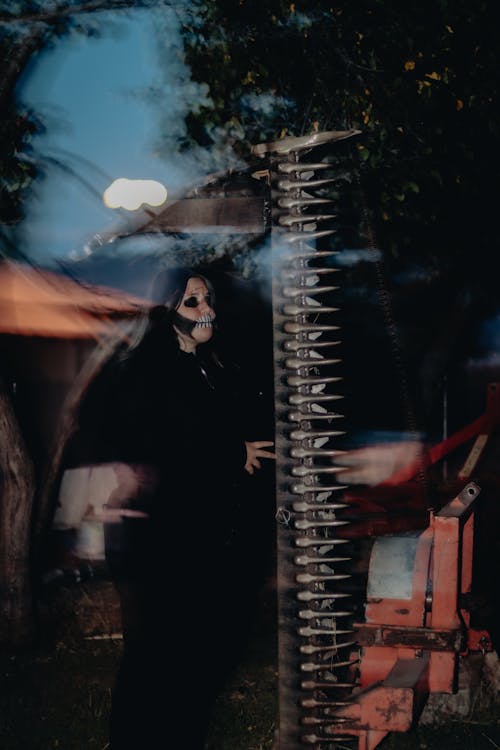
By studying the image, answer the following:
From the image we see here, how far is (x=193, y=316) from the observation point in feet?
11.1

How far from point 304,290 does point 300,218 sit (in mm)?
242

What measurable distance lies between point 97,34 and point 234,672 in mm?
4340

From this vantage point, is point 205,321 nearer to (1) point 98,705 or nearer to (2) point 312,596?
(2) point 312,596

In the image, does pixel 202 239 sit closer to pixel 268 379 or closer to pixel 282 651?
pixel 268 379

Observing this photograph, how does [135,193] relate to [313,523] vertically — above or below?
above

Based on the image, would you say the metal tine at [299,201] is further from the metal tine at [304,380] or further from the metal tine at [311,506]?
the metal tine at [311,506]

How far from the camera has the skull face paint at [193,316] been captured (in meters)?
3.39

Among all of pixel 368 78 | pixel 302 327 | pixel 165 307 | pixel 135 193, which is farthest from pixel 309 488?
pixel 368 78

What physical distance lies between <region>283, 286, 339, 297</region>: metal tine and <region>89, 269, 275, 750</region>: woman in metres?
1.07

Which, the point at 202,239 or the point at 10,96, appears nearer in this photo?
the point at 10,96

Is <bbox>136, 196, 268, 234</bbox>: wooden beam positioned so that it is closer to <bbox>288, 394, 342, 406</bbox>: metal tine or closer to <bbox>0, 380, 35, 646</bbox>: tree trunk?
<bbox>288, 394, 342, 406</bbox>: metal tine

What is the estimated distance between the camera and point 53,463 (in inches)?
211

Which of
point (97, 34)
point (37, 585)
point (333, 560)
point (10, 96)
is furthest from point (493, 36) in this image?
point (37, 585)

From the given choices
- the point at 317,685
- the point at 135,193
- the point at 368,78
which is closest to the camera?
the point at 317,685
